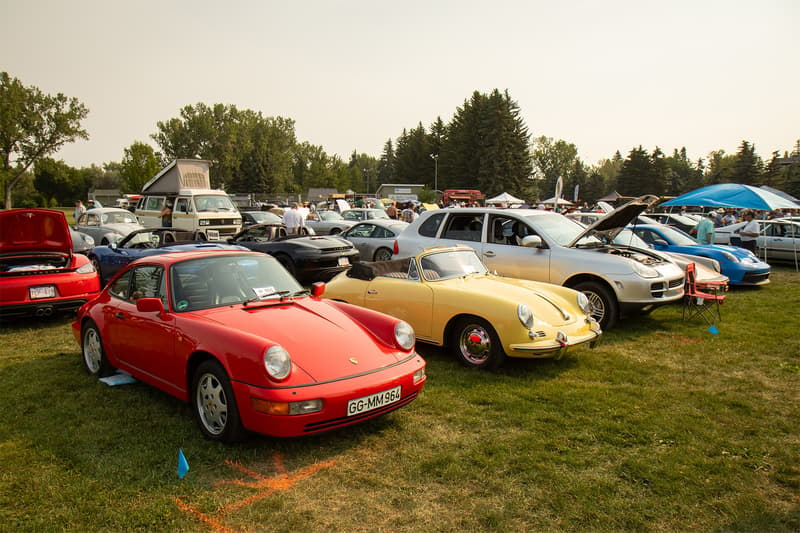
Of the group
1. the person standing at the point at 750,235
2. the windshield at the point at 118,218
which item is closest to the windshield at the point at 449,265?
the person standing at the point at 750,235

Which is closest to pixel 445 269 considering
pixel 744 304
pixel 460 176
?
pixel 744 304

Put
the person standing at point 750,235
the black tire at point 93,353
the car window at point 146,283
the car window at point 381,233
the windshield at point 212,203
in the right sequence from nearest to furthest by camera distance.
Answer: the car window at point 146,283 < the black tire at point 93,353 < the car window at point 381,233 < the person standing at point 750,235 < the windshield at point 212,203

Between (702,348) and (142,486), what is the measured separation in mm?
6688

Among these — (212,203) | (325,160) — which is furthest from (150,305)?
(325,160)

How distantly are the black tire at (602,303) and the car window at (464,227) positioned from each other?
6.39 feet

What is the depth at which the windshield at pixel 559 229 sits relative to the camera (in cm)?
828

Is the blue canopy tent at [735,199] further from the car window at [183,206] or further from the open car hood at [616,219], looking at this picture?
the car window at [183,206]

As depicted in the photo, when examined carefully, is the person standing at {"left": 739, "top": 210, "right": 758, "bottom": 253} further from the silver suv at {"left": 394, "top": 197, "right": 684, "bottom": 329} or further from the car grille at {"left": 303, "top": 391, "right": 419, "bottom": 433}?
the car grille at {"left": 303, "top": 391, "right": 419, "bottom": 433}

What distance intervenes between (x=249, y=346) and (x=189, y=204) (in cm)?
1663

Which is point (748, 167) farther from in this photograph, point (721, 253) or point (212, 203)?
point (212, 203)

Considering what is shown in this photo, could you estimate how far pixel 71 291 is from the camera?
7688 millimetres

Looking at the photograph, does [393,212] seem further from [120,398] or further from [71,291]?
[120,398]

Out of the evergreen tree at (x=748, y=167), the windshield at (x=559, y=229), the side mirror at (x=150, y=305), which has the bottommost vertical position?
the side mirror at (x=150, y=305)

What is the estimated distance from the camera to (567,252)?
793 centimetres
